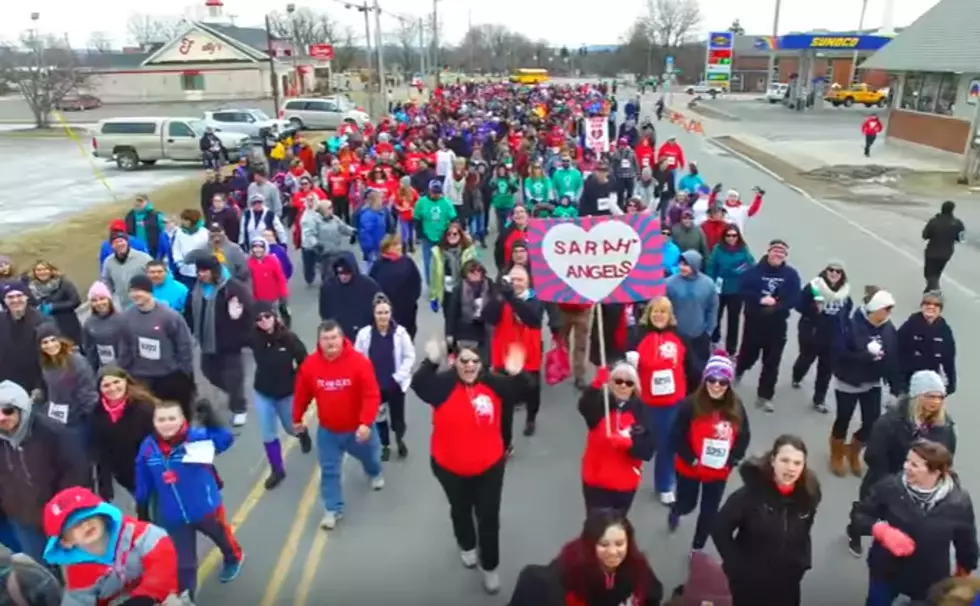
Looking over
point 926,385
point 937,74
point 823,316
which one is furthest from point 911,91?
point 926,385

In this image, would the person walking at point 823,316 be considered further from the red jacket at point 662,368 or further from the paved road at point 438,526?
the red jacket at point 662,368

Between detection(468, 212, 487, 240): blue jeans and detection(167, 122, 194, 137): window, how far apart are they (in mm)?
16058

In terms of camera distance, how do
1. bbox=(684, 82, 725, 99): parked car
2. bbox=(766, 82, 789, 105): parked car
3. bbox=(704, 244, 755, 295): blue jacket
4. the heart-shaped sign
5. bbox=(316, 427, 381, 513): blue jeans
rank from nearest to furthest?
bbox=(316, 427, 381, 513): blue jeans < the heart-shaped sign < bbox=(704, 244, 755, 295): blue jacket < bbox=(766, 82, 789, 105): parked car < bbox=(684, 82, 725, 99): parked car

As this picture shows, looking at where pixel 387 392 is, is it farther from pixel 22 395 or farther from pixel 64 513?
pixel 64 513

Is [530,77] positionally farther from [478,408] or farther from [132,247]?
[478,408]

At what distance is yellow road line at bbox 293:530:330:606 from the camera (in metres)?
4.92

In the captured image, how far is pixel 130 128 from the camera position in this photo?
85.2 feet

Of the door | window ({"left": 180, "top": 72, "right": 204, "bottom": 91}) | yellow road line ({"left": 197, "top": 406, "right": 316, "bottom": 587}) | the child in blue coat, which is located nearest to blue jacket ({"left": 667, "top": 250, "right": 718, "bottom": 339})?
yellow road line ({"left": 197, "top": 406, "right": 316, "bottom": 587})

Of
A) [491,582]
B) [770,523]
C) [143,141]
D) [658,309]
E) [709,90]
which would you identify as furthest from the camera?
[709,90]

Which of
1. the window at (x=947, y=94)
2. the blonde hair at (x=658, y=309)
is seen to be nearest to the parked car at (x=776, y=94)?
the window at (x=947, y=94)

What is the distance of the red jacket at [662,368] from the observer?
18.3 feet

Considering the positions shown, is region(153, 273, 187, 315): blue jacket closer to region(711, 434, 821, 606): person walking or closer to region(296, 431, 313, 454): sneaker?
region(296, 431, 313, 454): sneaker

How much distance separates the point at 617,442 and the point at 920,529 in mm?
1599

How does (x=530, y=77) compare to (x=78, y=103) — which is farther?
(x=530, y=77)
